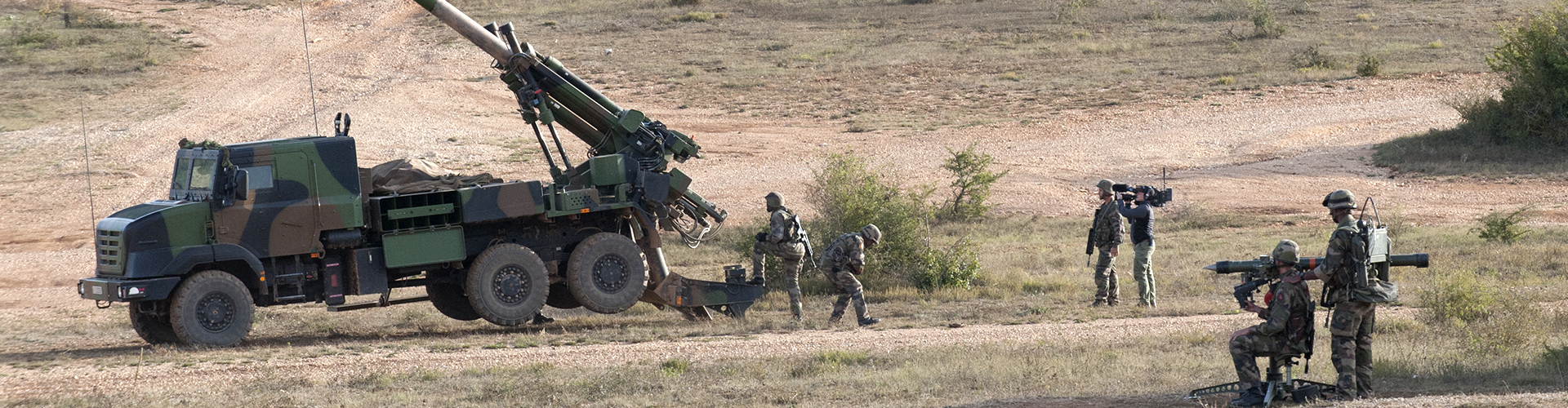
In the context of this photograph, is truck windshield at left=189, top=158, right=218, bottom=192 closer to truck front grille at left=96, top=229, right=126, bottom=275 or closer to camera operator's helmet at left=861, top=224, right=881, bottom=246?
truck front grille at left=96, top=229, right=126, bottom=275

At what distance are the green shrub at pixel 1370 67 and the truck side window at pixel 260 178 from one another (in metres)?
31.1

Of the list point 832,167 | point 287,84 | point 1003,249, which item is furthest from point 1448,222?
point 287,84

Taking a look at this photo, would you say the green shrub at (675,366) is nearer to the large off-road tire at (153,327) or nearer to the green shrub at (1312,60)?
the large off-road tire at (153,327)

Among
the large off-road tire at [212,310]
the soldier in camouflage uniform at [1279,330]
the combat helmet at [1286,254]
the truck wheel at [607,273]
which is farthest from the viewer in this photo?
the truck wheel at [607,273]

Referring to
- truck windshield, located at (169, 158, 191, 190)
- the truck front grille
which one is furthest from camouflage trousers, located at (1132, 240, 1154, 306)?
the truck front grille

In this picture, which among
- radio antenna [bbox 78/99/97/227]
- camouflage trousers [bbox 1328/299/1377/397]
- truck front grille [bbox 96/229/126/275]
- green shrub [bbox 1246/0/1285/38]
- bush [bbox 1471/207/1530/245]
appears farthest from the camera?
green shrub [bbox 1246/0/1285/38]

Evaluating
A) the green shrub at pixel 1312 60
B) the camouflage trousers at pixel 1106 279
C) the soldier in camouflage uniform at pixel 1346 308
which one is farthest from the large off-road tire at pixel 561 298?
the green shrub at pixel 1312 60

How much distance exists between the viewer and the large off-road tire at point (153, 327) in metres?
13.8

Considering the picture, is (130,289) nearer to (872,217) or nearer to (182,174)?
(182,174)

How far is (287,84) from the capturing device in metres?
35.6

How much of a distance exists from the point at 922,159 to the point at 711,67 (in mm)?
10204

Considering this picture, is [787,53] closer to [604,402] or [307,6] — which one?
[307,6]

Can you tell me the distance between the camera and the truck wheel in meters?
15.0

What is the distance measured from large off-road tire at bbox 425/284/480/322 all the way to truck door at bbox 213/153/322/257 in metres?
2.33
